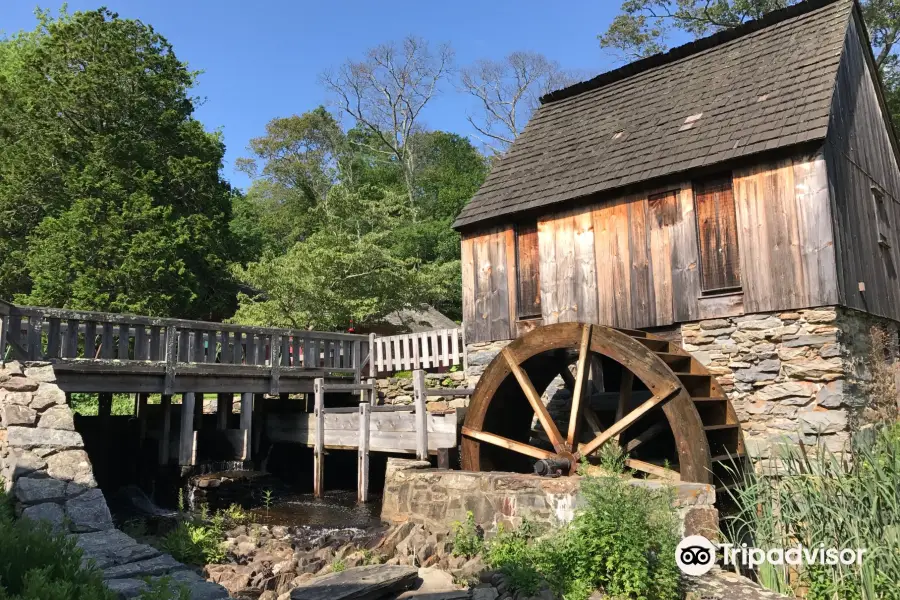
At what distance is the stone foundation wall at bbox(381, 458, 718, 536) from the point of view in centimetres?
550

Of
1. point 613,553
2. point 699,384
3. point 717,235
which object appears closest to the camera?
point 613,553

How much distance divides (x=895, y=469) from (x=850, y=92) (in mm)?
6290

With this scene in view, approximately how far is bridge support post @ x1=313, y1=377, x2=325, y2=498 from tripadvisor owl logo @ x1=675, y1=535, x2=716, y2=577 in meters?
6.63

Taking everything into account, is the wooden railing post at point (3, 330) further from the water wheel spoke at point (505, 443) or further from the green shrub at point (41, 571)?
the water wheel spoke at point (505, 443)

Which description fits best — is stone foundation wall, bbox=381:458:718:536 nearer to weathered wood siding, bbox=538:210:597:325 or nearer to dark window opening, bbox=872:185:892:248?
weathered wood siding, bbox=538:210:597:325

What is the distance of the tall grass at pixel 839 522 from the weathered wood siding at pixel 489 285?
4.94m

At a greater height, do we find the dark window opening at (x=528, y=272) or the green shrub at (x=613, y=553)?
the dark window opening at (x=528, y=272)

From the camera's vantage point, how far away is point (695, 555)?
5125 millimetres

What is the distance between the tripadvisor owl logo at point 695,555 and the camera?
4988 mm

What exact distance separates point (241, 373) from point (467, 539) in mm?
5692

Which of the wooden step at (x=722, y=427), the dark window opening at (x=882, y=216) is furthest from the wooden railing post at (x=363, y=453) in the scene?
the dark window opening at (x=882, y=216)

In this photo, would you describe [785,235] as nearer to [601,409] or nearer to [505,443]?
[601,409]

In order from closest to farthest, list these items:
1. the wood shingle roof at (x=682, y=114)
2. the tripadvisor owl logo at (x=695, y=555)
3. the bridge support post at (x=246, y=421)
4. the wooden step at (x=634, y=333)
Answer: the tripadvisor owl logo at (x=695, y=555), the wooden step at (x=634, y=333), the wood shingle roof at (x=682, y=114), the bridge support post at (x=246, y=421)

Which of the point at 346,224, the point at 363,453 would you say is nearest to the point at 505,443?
the point at 363,453
